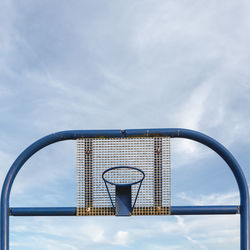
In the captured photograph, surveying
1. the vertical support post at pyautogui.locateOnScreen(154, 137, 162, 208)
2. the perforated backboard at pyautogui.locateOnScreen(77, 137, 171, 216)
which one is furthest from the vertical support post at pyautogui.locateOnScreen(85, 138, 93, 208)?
the vertical support post at pyautogui.locateOnScreen(154, 137, 162, 208)

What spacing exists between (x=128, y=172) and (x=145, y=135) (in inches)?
29.2

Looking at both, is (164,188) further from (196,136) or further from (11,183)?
(11,183)

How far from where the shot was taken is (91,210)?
7742 millimetres

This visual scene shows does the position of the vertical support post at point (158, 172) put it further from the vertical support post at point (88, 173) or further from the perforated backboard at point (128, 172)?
the vertical support post at point (88, 173)

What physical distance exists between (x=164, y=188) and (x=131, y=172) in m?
0.67

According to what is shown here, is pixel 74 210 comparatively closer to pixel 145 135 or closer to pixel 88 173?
pixel 88 173

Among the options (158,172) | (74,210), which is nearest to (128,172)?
(158,172)

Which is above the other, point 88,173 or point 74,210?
point 88,173

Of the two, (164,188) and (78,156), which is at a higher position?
(78,156)

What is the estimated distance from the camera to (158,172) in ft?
25.5

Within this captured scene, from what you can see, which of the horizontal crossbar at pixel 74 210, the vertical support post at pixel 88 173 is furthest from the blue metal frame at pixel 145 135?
the vertical support post at pixel 88 173

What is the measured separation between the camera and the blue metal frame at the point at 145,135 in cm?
765

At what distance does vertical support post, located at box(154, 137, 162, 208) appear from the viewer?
25.4 feet

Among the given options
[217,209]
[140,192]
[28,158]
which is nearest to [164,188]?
[140,192]
